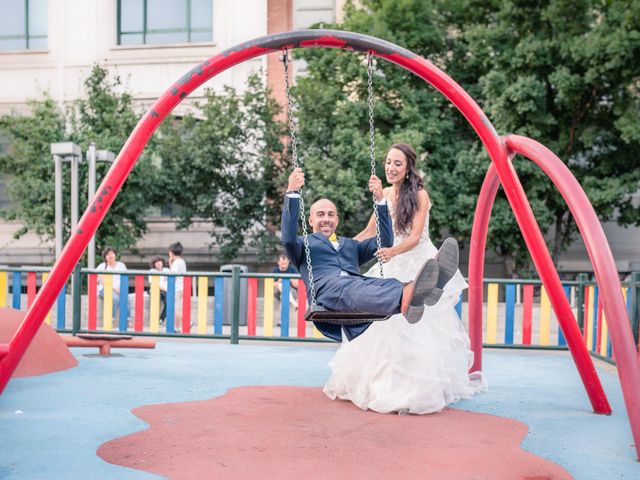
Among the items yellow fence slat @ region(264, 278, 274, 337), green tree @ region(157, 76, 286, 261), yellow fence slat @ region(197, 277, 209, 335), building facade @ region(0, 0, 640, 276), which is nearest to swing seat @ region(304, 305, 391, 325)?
yellow fence slat @ region(264, 278, 274, 337)

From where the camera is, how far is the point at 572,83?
1773cm

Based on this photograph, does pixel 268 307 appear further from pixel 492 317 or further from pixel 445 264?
pixel 445 264

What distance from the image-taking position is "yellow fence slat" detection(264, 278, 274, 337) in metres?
11.2

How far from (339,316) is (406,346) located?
830 millimetres

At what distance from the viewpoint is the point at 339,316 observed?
17.0 ft

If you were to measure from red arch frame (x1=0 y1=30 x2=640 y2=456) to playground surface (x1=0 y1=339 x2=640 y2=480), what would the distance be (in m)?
0.50

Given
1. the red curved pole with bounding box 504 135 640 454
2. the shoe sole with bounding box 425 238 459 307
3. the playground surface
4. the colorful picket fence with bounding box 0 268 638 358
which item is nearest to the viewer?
the playground surface

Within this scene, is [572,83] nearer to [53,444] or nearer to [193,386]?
[193,386]

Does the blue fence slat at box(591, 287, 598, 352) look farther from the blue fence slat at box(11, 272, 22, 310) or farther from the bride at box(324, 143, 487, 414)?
the blue fence slat at box(11, 272, 22, 310)

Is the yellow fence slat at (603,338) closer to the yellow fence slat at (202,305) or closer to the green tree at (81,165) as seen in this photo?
the yellow fence slat at (202,305)

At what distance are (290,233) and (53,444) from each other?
203 centimetres

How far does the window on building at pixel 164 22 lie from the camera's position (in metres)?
23.2

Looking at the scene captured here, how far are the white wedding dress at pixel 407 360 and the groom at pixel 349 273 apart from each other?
462 millimetres

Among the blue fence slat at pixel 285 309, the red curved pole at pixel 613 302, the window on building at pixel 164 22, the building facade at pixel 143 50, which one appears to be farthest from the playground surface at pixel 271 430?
the window on building at pixel 164 22
